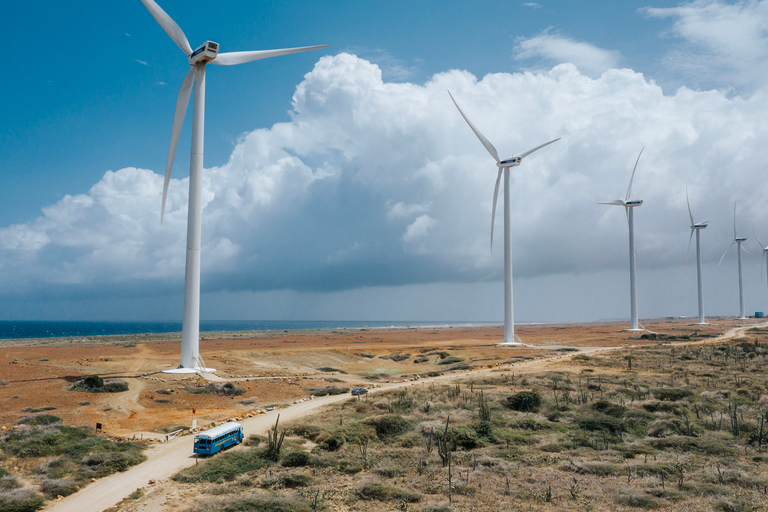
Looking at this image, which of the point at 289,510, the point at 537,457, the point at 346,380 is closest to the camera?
the point at 289,510

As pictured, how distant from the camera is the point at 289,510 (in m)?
17.7

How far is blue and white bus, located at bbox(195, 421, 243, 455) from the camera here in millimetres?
25031

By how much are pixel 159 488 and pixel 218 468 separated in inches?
107

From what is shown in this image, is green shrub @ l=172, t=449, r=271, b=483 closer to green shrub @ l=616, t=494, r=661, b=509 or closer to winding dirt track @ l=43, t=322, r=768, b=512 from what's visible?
winding dirt track @ l=43, t=322, r=768, b=512

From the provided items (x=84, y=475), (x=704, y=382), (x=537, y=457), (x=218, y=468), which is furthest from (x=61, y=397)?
(x=704, y=382)

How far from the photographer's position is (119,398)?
41.2 meters

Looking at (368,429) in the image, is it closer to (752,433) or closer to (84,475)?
(84,475)

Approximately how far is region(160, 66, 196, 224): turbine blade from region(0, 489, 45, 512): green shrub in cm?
Result: 3436

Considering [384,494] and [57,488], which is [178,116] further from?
[384,494]

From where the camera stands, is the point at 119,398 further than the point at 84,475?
Yes

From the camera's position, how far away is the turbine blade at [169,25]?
51.5 metres

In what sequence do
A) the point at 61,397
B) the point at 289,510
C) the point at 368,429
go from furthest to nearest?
1. the point at 61,397
2. the point at 368,429
3. the point at 289,510

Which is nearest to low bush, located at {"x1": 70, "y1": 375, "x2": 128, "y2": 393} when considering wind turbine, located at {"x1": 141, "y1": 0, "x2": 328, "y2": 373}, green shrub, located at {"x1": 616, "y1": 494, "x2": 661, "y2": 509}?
wind turbine, located at {"x1": 141, "y1": 0, "x2": 328, "y2": 373}

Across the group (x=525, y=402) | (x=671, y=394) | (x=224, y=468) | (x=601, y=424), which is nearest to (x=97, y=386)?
(x=224, y=468)
